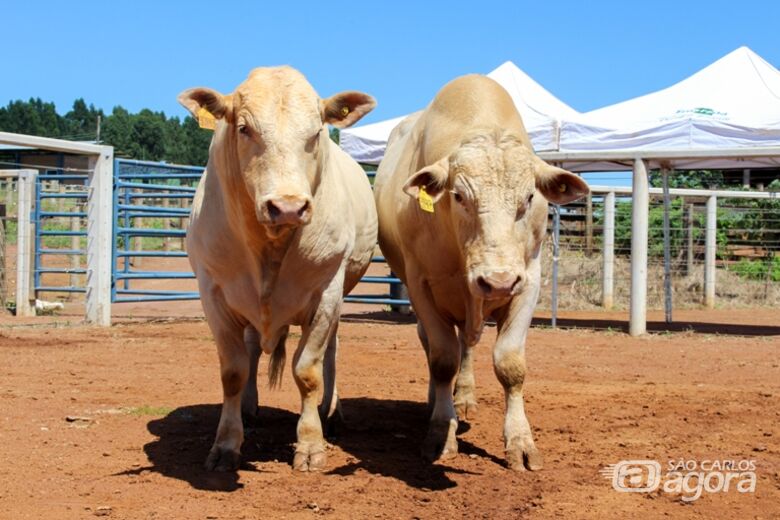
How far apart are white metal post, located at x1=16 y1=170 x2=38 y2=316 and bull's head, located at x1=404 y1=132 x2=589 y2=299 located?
9.83m

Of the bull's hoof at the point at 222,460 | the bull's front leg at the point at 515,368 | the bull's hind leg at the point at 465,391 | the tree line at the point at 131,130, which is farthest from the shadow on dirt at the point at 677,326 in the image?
the tree line at the point at 131,130

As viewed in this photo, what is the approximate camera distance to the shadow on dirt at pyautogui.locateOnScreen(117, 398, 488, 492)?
5.02 meters

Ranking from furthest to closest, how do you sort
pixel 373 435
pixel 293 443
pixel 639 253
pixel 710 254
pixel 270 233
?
1. pixel 710 254
2. pixel 639 253
3. pixel 373 435
4. pixel 293 443
5. pixel 270 233

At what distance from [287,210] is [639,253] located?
28.8 feet

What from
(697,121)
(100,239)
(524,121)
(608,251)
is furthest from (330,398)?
(608,251)

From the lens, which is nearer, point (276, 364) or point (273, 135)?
point (273, 135)

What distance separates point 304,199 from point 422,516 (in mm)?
1464

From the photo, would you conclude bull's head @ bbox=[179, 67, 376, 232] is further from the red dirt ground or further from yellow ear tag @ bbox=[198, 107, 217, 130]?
the red dirt ground

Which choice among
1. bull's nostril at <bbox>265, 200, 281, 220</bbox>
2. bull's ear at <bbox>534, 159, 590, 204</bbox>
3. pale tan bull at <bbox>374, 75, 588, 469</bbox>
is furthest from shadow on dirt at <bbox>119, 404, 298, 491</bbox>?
bull's ear at <bbox>534, 159, 590, 204</bbox>

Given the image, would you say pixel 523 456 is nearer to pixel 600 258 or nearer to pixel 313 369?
pixel 313 369

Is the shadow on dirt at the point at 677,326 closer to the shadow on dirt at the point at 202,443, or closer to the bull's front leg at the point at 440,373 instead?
the shadow on dirt at the point at 202,443

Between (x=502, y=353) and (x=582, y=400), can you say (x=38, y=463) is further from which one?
(x=582, y=400)

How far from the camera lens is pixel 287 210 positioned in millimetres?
4344

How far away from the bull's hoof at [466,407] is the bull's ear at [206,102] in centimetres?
290
